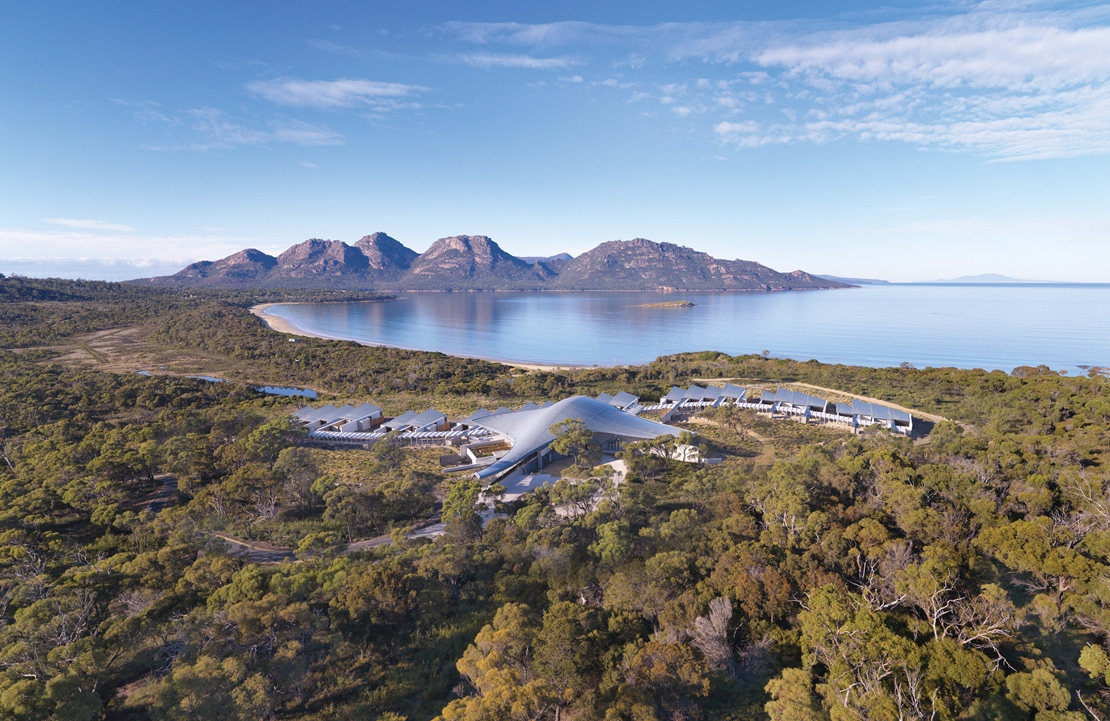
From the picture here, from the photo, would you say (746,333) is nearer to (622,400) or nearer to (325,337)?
(622,400)

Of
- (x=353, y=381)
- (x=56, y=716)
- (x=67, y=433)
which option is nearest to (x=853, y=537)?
(x=56, y=716)

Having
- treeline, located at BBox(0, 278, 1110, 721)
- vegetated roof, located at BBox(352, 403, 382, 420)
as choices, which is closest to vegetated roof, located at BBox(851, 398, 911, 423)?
treeline, located at BBox(0, 278, 1110, 721)

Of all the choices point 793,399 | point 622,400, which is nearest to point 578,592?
point 622,400

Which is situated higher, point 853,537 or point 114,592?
point 853,537

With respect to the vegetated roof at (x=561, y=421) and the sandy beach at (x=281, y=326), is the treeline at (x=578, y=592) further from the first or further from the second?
the sandy beach at (x=281, y=326)

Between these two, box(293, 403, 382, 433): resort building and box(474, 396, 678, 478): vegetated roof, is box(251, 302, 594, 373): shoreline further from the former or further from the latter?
box(474, 396, 678, 478): vegetated roof

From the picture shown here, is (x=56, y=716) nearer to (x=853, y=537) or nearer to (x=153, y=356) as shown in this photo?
(x=853, y=537)
